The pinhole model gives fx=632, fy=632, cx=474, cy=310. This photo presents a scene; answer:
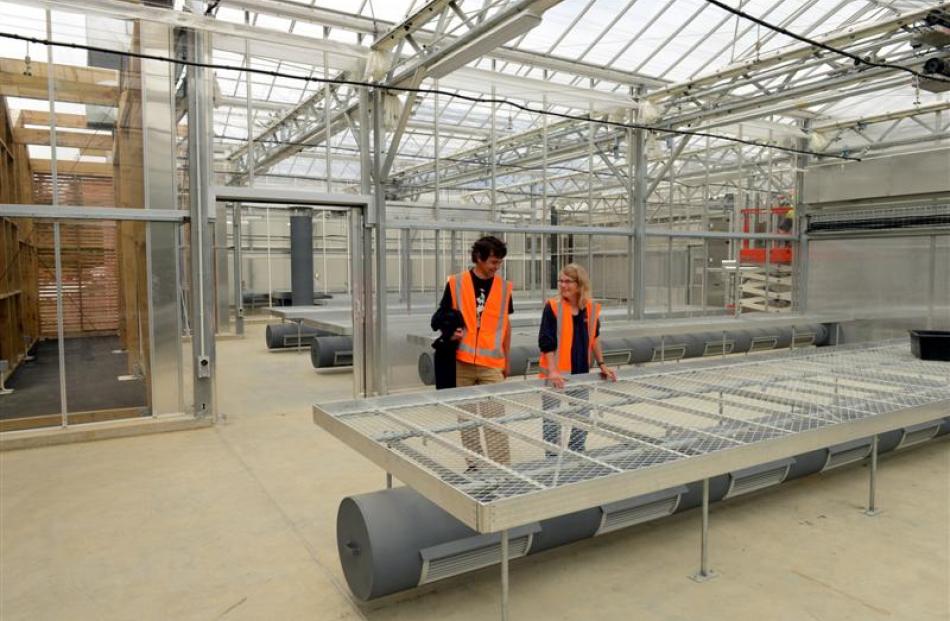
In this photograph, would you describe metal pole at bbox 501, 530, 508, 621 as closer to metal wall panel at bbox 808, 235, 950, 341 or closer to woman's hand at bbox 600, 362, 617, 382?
woman's hand at bbox 600, 362, 617, 382

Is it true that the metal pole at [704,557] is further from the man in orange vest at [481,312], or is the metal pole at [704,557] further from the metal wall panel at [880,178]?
the metal wall panel at [880,178]

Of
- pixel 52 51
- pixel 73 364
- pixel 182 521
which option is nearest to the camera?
pixel 182 521

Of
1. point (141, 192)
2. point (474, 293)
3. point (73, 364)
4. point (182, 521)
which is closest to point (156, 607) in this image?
point (182, 521)

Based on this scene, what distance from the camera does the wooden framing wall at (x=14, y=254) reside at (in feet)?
27.0

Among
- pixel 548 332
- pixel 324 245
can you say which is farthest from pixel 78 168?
pixel 324 245

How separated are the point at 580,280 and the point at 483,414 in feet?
3.70

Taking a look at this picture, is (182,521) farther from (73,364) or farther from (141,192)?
(73,364)

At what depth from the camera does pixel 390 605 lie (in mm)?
3109

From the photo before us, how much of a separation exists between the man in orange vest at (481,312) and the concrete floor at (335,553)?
1227 mm

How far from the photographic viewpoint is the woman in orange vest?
4039 millimetres

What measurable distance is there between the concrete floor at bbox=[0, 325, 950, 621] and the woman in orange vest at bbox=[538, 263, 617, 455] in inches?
41.7

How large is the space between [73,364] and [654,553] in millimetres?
8725

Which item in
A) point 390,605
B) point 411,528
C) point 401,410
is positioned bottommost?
point 390,605

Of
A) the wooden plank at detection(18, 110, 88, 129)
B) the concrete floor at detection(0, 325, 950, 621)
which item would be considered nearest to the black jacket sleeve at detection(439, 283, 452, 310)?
the concrete floor at detection(0, 325, 950, 621)
